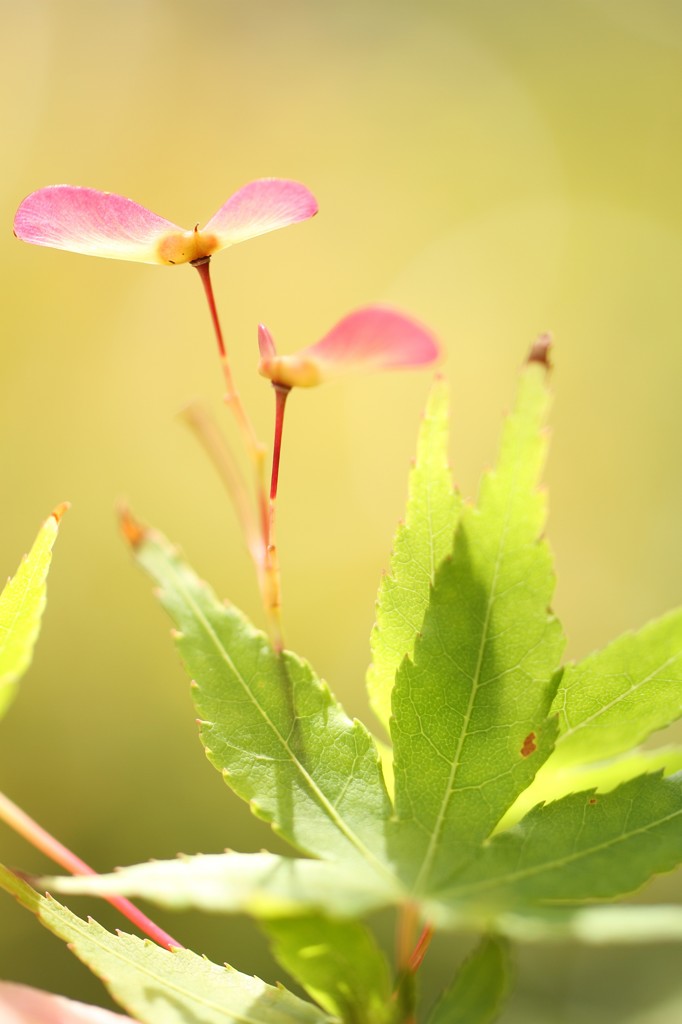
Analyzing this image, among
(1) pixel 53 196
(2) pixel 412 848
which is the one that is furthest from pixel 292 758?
(1) pixel 53 196

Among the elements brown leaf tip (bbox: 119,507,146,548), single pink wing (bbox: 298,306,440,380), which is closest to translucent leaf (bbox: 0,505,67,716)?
brown leaf tip (bbox: 119,507,146,548)

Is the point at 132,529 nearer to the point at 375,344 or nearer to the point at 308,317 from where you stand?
the point at 375,344

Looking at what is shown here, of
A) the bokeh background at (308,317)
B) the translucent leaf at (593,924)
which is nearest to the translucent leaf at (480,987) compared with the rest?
the translucent leaf at (593,924)

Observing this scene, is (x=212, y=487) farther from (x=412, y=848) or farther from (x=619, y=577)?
(x=412, y=848)

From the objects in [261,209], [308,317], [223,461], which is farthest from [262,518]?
[308,317]

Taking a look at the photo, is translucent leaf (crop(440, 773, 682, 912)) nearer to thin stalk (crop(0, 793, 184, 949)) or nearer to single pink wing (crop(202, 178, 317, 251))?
thin stalk (crop(0, 793, 184, 949))

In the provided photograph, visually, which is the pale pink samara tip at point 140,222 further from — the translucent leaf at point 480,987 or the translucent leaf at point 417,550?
the translucent leaf at point 480,987

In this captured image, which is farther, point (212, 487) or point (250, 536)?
point (212, 487)
